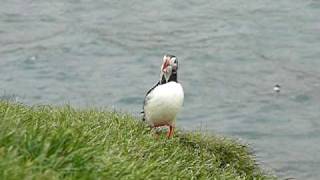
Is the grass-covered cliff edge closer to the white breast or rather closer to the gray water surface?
the white breast

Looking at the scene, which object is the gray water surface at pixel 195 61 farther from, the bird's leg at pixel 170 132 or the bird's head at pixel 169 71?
the bird's head at pixel 169 71

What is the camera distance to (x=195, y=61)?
70.6 feet

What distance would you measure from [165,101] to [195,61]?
1055 centimetres

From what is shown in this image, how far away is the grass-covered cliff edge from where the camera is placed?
20.4ft

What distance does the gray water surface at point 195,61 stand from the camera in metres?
18.0

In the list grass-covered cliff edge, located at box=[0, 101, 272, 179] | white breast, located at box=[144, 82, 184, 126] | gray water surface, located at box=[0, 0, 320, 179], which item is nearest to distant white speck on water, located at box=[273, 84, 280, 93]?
gray water surface, located at box=[0, 0, 320, 179]

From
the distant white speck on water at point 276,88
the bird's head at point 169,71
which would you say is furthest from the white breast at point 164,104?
the distant white speck on water at point 276,88

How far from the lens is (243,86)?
20.2 m

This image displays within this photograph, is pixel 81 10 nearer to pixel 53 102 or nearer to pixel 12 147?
pixel 53 102

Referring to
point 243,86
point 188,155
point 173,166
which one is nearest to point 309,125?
point 243,86

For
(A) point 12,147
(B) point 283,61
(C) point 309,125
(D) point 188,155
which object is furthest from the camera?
(B) point 283,61

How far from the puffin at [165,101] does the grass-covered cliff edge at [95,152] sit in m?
0.20

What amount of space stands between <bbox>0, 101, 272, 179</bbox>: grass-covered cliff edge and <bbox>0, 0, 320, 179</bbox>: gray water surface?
519 cm

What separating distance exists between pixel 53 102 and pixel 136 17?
686 cm
